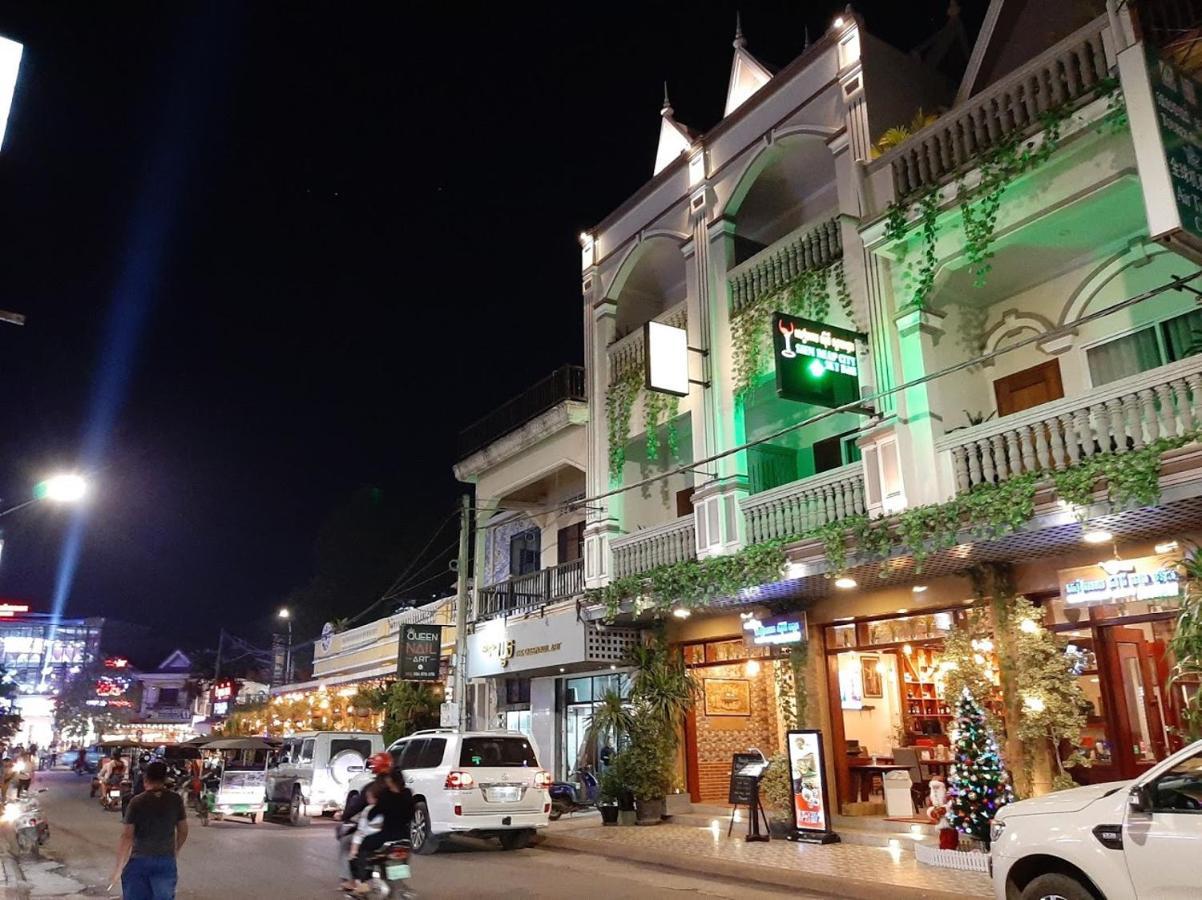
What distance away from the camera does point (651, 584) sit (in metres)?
18.2

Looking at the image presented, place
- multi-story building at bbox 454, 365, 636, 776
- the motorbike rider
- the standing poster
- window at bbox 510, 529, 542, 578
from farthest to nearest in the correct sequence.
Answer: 1. window at bbox 510, 529, 542, 578
2. multi-story building at bbox 454, 365, 636, 776
3. the standing poster
4. the motorbike rider

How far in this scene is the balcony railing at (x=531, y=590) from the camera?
23.0 m

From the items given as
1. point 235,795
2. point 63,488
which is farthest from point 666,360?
point 235,795

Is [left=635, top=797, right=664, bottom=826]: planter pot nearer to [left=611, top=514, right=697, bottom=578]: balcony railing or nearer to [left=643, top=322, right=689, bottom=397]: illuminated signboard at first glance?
[left=611, top=514, right=697, bottom=578]: balcony railing

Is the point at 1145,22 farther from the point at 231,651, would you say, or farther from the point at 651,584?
the point at 231,651

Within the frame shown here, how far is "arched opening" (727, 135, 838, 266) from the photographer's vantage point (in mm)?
18297

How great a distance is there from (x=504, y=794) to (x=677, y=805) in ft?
17.1

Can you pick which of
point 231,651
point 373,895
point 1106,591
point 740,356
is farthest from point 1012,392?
point 231,651

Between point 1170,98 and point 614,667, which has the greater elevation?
point 1170,98

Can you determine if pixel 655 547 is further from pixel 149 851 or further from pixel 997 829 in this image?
pixel 149 851

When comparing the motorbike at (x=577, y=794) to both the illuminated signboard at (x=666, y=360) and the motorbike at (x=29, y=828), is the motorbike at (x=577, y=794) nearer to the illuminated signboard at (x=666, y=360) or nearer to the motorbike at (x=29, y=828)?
the illuminated signboard at (x=666, y=360)

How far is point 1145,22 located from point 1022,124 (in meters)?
1.82

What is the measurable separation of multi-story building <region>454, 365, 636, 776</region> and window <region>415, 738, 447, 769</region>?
5026 millimetres

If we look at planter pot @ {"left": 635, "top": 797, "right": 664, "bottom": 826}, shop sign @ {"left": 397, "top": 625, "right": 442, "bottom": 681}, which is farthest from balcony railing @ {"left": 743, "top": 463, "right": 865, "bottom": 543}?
shop sign @ {"left": 397, "top": 625, "right": 442, "bottom": 681}
